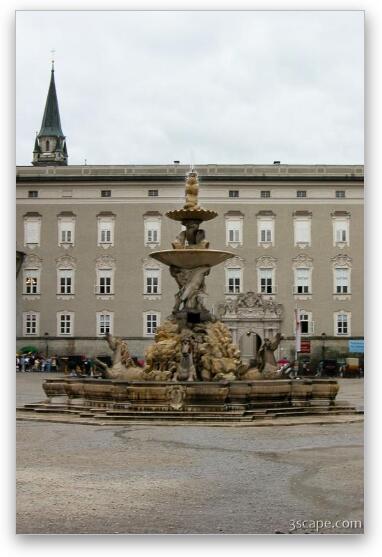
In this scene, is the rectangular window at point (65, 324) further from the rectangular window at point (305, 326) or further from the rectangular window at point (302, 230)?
the rectangular window at point (302, 230)

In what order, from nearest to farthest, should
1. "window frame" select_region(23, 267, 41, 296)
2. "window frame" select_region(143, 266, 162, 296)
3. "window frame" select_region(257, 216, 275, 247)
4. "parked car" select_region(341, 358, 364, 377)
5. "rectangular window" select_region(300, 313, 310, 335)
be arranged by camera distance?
"window frame" select_region(23, 267, 41, 296) → "parked car" select_region(341, 358, 364, 377) → "window frame" select_region(143, 266, 162, 296) → "rectangular window" select_region(300, 313, 310, 335) → "window frame" select_region(257, 216, 275, 247)

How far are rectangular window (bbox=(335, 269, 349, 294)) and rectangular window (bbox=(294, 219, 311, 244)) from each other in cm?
332

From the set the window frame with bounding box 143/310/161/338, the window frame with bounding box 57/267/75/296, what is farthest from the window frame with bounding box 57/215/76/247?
the window frame with bounding box 143/310/161/338

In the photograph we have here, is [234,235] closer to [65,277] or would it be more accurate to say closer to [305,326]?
[305,326]

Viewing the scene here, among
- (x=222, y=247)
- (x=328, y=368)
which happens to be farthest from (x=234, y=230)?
(x=328, y=368)

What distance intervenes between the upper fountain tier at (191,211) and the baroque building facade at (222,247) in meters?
5.24

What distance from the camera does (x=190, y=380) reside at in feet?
60.5

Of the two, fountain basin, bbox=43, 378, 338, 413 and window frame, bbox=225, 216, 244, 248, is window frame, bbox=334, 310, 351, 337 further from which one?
fountain basin, bbox=43, 378, 338, 413

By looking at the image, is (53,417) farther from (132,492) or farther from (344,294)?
(344,294)

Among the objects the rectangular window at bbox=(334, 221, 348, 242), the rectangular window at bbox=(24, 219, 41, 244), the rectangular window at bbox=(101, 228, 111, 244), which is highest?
the rectangular window at bbox=(334, 221, 348, 242)

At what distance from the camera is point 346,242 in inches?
1732

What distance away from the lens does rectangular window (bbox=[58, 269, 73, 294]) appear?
26.4m

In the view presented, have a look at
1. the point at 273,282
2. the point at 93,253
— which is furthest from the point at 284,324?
the point at 93,253

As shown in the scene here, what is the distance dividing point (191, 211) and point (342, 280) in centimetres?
2459
